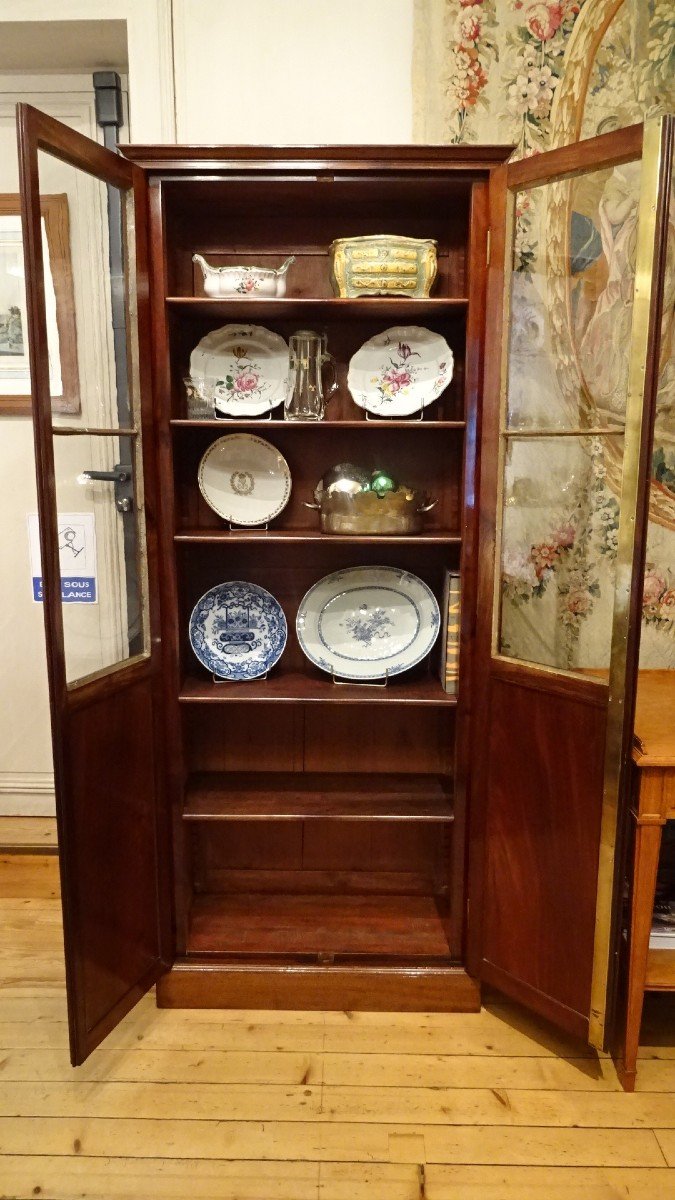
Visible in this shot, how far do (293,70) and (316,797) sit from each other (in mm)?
1932

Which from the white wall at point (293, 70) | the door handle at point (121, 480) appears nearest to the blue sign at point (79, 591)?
the door handle at point (121, 480)

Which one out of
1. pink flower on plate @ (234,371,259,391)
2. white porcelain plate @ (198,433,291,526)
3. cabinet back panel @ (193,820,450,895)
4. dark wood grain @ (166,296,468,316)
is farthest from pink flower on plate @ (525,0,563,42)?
cabinet back panel @ (193,820,450,895)

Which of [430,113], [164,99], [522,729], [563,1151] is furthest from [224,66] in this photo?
[563,1151]

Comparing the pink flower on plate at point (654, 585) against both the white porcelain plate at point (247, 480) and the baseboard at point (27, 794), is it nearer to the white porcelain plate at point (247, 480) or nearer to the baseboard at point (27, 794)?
the white porcelain plate at point (247, 480)

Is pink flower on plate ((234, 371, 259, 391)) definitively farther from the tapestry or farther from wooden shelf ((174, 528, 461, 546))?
the tapestry

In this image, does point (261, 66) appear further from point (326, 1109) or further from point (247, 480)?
point (326, 1109)

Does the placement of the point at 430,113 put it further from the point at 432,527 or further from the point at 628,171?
the point at 432,527

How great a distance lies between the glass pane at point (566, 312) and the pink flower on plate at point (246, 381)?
65 cm

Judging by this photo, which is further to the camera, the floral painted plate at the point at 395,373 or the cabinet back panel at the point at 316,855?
the cabinet back panel at the point at 316,855

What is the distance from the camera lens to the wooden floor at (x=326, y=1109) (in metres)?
1.44

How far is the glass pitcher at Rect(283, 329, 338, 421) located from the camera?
6.05ft

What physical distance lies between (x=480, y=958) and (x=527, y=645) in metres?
0.80

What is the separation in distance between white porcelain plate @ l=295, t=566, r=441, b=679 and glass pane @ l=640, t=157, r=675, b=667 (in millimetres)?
633

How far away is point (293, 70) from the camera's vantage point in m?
1.95
